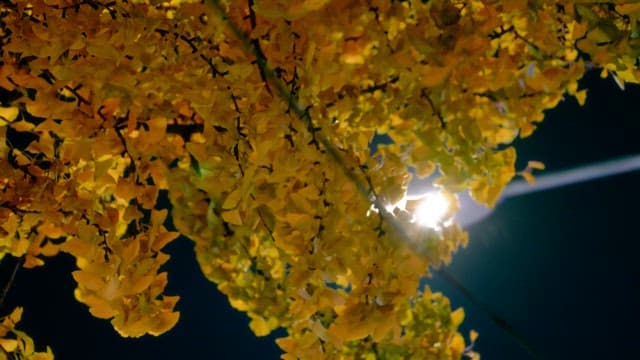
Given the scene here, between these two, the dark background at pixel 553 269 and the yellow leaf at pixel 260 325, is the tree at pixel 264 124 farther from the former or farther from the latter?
the dark background at pixel 553 269

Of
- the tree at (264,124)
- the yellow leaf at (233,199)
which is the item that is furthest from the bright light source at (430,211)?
the yellow leaf at (233,199)

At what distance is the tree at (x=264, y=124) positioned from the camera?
749mm

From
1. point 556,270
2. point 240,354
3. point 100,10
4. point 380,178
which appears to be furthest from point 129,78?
point 556,270

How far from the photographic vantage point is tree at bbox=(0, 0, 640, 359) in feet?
2.46

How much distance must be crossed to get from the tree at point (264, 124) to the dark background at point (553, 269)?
1.67 m

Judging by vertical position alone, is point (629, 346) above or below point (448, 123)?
above

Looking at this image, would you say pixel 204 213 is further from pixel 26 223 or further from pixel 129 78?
pixel 129 78

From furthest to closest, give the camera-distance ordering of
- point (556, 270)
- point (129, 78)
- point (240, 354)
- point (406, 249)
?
point (556, 270) < point (240, 354) < point (406, 249) < point (129, 78)

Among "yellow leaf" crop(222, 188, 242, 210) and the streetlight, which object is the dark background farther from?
"yellow leaf" crop(222, 188, 242, 210)

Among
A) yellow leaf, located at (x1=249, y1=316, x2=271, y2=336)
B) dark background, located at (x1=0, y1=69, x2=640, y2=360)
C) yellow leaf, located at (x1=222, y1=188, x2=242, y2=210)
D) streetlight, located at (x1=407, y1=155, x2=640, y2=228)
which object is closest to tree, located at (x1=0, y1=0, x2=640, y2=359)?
yellow leaf, located at (x1=222, y1=188, x2=242, y2=210)

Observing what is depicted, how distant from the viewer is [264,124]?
0.75m

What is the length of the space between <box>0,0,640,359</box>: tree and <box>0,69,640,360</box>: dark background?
167 cm

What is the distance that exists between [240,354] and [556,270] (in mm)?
1732

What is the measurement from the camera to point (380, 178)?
3.02 ft
